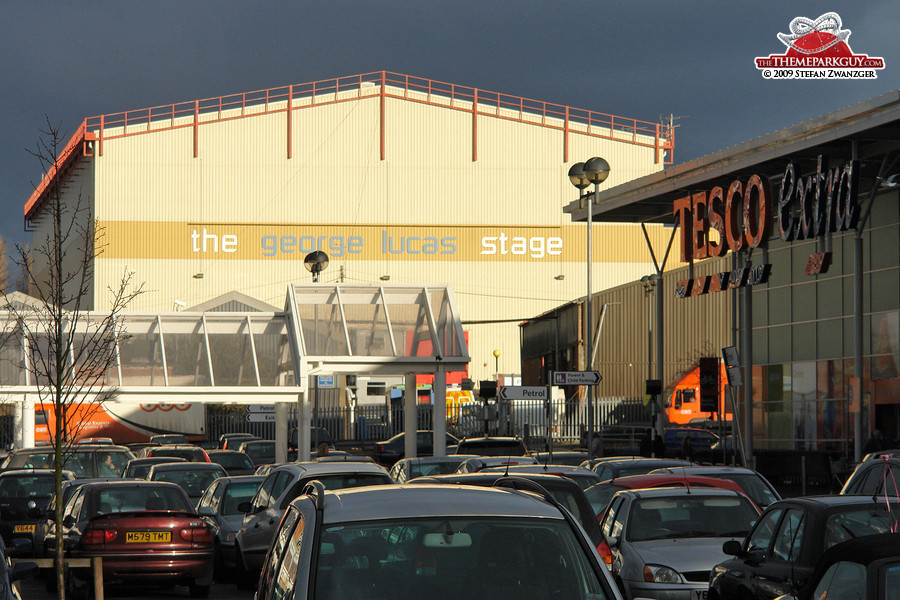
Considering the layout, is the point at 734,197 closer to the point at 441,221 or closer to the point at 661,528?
the point at 661,528

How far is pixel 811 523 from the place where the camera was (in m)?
9.19

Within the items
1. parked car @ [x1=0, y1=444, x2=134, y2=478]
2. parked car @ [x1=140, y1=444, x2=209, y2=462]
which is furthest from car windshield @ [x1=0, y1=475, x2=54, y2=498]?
parked car @ [x1=140, y1=444, x2=209, y2=462]

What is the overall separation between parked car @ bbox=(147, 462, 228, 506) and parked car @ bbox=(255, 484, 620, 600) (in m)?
15.4

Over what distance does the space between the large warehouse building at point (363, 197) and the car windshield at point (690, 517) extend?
50707 millimetres

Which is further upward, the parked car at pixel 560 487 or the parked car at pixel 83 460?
the parked car at pixel 560 487

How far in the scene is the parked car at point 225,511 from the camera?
57.1 ft

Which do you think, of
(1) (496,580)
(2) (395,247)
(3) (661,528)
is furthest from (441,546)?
(2) (395,247)

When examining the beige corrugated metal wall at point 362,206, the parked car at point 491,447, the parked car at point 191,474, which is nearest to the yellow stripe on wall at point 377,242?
the beige corrugated metal wall at point 362,206

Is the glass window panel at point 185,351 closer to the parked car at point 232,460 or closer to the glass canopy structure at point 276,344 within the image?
the glass canopy structure at point 276,344

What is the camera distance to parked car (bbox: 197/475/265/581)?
57.1 feet

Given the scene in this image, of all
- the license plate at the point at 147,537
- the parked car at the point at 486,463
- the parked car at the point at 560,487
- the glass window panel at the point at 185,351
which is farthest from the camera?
the glass window panel at the point at 185,351

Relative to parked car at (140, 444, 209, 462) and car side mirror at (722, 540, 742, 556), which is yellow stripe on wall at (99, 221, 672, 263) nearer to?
parked car at (140, 444, 209, 462)

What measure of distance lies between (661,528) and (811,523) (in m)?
3.32

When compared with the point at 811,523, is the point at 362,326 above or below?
above
